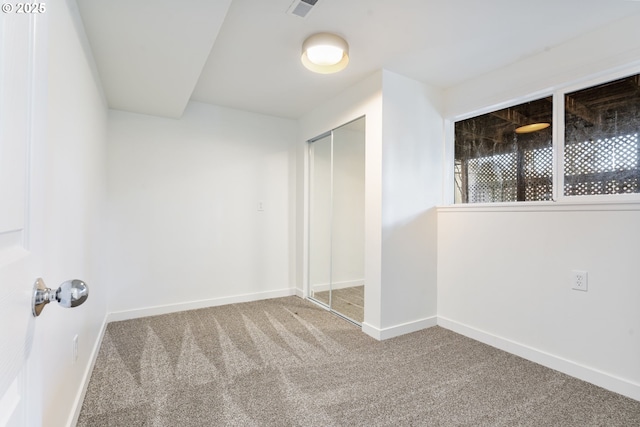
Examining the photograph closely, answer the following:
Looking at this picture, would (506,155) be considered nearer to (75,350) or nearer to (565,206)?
(565,206)

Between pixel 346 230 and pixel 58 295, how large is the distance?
3064 millimetres

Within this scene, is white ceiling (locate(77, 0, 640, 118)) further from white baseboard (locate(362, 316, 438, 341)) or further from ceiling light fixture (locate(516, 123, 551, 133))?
white baseboard (locate(362, 316, 438, 341))

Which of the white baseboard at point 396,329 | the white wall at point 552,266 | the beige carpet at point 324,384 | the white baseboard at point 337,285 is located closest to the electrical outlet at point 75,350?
the beige carpet at point 324,384

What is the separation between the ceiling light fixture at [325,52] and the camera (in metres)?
2.07

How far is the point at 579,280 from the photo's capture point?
2027 millimetres

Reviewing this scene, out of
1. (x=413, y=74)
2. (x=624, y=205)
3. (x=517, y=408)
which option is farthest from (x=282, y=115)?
(x=517, y=408)

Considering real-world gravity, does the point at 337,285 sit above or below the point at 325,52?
below

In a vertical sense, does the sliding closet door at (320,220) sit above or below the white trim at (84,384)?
above

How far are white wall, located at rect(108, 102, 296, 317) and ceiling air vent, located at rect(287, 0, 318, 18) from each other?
192 centimetres

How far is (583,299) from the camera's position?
2006mm

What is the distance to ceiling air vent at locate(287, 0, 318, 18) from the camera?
174 centimetres

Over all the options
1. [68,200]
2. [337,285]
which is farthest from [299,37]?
[337,285]

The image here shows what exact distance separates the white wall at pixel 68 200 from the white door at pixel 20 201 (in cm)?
14

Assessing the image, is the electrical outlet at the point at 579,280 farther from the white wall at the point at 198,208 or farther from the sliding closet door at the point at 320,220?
the white wall at the point at 198,208
